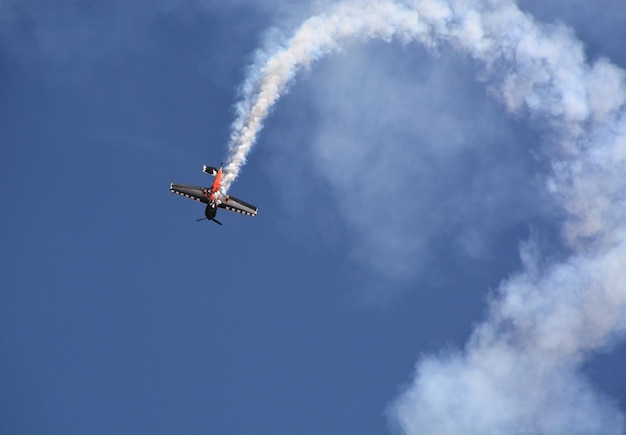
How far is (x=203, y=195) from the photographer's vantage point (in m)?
131

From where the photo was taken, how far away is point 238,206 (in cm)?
13312

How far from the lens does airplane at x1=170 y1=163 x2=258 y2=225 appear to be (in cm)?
12925

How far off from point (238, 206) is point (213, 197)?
4.36 metres

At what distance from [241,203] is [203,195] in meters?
4.90

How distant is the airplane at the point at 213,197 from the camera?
129m

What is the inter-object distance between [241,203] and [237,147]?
29.8 feet

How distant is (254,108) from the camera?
127125mm

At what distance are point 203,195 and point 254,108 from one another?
12368 mm

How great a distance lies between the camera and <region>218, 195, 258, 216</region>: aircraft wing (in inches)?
5202

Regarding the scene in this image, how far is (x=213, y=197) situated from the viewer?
5113 inches

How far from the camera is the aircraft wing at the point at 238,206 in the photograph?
132125 mm

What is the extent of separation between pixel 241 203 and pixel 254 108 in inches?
492

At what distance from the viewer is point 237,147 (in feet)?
415
